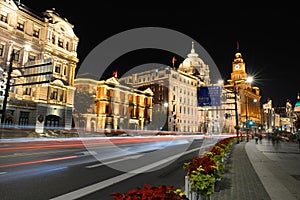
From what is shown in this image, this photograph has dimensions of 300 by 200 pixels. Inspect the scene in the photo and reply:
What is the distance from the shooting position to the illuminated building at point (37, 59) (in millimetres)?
29734

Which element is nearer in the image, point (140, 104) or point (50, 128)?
point (50, 128)

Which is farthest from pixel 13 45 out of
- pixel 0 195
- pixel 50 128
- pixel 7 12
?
pixel 0 195

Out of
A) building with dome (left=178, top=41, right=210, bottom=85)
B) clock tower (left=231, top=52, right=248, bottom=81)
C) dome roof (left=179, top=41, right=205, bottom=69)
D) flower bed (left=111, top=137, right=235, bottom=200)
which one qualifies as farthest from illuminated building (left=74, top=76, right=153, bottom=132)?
clock tower (left=231, top=52, right=248, bottom=81)

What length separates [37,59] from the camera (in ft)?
111

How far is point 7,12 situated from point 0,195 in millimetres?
33329

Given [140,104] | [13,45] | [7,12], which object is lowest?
[140,104]

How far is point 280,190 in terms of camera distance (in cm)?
668

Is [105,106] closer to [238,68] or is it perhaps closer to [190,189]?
[190,189]

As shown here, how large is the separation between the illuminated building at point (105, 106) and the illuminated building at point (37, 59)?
12317 millimetres

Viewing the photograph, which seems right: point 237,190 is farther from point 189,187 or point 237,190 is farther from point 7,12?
point 7,12

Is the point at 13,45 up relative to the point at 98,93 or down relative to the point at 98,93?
up

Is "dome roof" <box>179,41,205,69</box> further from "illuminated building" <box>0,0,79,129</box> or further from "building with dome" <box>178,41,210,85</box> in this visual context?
"illuminated building" <box>0,0,79,129</box>

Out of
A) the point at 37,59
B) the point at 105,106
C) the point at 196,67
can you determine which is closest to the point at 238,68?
the point at 196,67

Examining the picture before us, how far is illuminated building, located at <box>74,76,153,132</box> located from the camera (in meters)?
50.7
